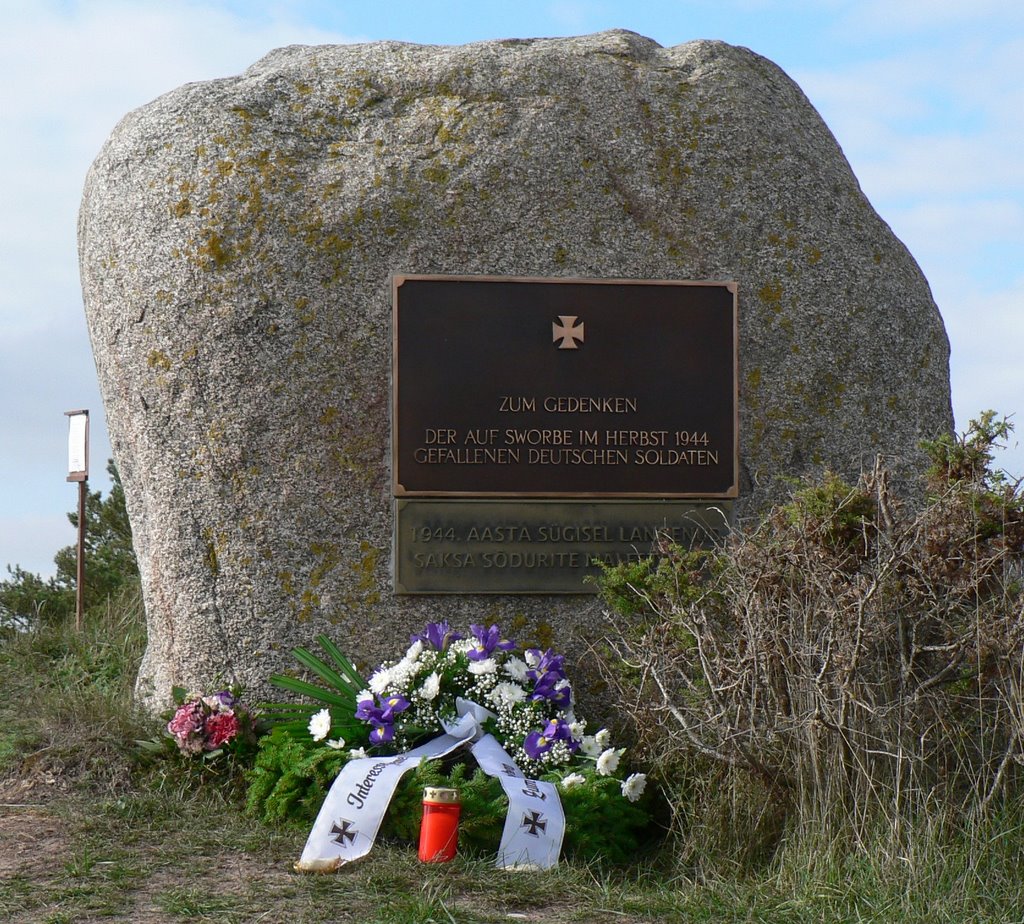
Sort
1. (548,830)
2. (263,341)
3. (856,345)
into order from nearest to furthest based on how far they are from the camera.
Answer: (548,830) → (263,341) → (856,345)

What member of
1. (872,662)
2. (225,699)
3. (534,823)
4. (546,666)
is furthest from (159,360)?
(872,662)

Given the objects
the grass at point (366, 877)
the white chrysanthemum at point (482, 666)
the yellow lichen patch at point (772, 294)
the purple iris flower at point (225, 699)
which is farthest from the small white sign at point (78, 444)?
the yellow lichen patch at point (772, 294)

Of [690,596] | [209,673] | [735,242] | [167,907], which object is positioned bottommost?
[167,907]

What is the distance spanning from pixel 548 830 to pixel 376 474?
1.77m

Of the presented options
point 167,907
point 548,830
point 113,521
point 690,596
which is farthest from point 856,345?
point 113,521

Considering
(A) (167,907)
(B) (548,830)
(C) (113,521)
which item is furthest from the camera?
(C) (113,521)

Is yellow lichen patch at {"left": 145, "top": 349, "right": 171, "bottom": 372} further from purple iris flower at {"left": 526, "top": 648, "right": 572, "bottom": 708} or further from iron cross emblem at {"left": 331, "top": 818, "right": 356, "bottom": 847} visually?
iron cross emblem at {"left": 331, "top": 818, "right": 356, "bottom": 847}

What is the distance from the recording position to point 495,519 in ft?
18.0

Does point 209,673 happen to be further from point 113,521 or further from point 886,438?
point 113,521

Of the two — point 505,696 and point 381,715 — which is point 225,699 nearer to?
point 381,715

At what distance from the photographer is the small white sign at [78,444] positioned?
369 inches

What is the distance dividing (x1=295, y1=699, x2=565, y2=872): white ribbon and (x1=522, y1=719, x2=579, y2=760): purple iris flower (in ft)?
0.56

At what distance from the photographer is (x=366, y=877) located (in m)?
4.23

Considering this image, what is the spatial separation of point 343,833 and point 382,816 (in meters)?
0.15
